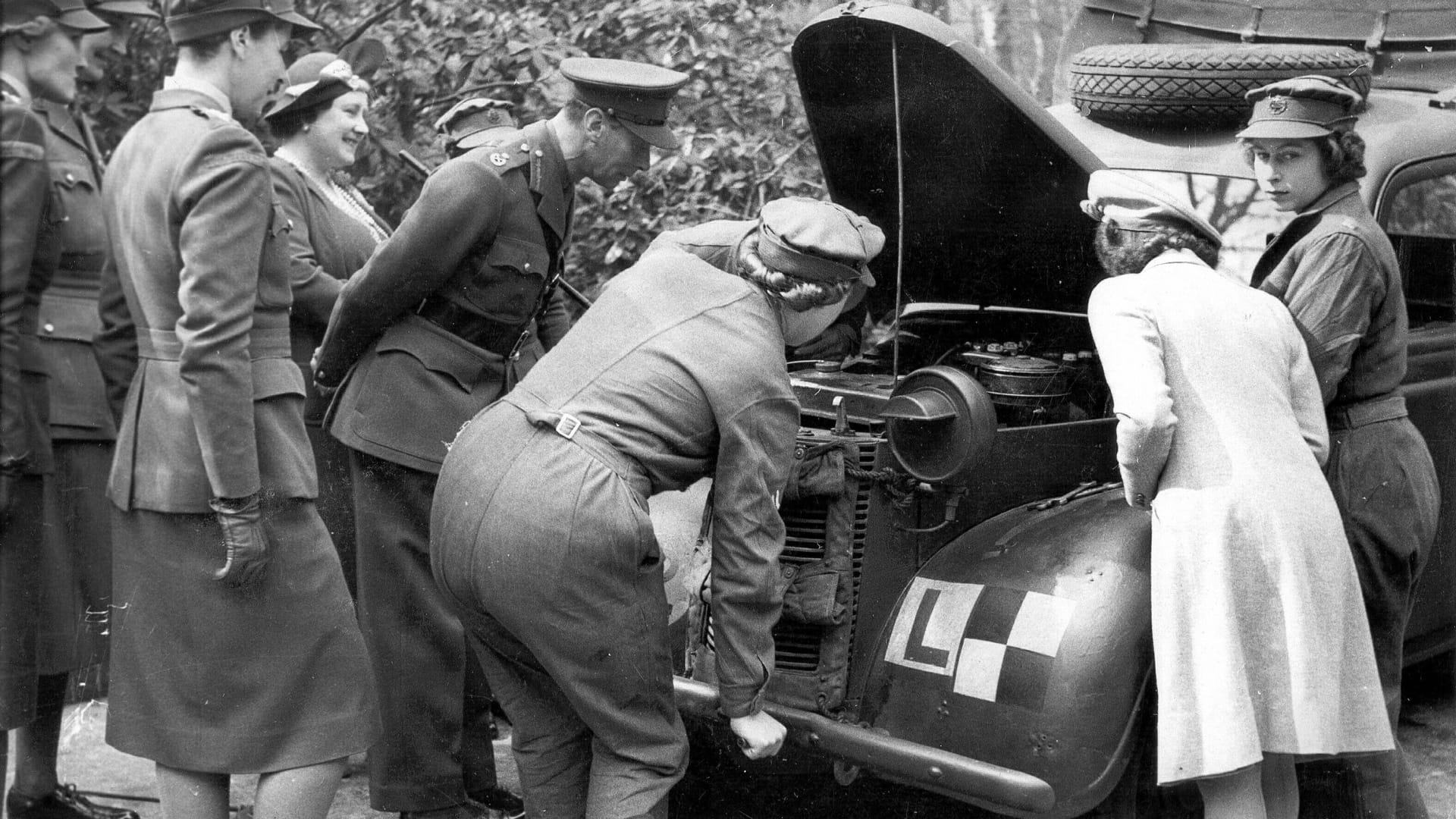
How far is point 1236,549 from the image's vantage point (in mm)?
3178

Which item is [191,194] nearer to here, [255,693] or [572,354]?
[572,354]

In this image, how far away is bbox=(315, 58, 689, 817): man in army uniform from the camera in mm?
3670

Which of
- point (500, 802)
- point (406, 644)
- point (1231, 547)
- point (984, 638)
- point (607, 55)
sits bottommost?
point (500, 802)

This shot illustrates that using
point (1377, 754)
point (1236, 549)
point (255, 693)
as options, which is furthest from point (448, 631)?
point (1377, 754)

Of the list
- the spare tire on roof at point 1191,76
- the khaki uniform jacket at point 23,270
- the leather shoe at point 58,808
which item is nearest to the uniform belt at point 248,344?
the khaki uniform jacket at point 23,270

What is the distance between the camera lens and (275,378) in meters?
3.24

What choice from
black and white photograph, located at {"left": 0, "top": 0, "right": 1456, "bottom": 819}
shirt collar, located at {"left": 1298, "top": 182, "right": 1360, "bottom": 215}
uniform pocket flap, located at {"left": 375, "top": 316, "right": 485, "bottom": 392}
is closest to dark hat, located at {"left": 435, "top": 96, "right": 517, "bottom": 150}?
black and white photograph, located at {"left": 0, "top": 0, "right": 1456, "bottom": 819}

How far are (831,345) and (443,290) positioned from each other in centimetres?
135

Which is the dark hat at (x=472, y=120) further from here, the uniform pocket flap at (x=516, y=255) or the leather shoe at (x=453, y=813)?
the leather shoe at (x=453, y=813)

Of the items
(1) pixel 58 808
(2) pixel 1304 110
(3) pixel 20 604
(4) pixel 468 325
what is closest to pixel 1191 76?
(2) pixel 1304 110

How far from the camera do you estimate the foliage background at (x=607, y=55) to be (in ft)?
20.3

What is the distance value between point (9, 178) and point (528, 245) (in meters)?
1.35

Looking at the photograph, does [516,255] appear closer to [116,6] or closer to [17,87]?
[116,6]

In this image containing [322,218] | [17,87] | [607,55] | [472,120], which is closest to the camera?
[17,87]
